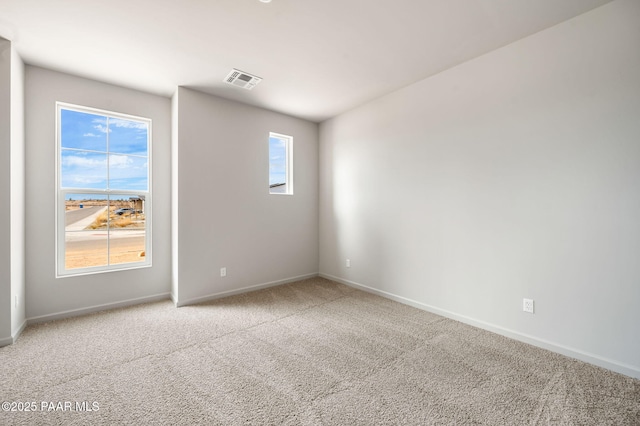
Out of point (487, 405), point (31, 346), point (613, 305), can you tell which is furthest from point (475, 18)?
point (31, 346)

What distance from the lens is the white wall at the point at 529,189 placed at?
Answer: 2.04m

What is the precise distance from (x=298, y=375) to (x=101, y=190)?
10.2 feet

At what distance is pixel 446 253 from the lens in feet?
10.1

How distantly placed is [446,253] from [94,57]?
4180 mm

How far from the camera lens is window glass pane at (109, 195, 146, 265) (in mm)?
3379

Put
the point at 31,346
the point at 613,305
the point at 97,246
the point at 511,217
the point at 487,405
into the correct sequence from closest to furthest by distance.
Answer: the point at 487,405, the point at 613,305, the point at 31,346, the point at 511,217, the point at 97,246

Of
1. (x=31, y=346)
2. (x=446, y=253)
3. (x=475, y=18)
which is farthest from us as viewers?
(x=446, y=253)

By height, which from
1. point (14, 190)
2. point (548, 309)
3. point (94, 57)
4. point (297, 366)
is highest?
point (94, 57)

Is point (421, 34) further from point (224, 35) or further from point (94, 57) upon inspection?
point (94, 57)

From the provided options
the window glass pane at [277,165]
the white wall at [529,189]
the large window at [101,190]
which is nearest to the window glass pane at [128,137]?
the large window at [101,190]

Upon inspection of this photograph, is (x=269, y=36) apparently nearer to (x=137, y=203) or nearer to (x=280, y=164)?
(x=280, y=164)

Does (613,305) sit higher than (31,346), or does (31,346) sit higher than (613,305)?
A: (613,305)

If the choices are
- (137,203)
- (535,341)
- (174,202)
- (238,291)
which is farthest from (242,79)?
(535,341)

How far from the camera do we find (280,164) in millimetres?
4570
